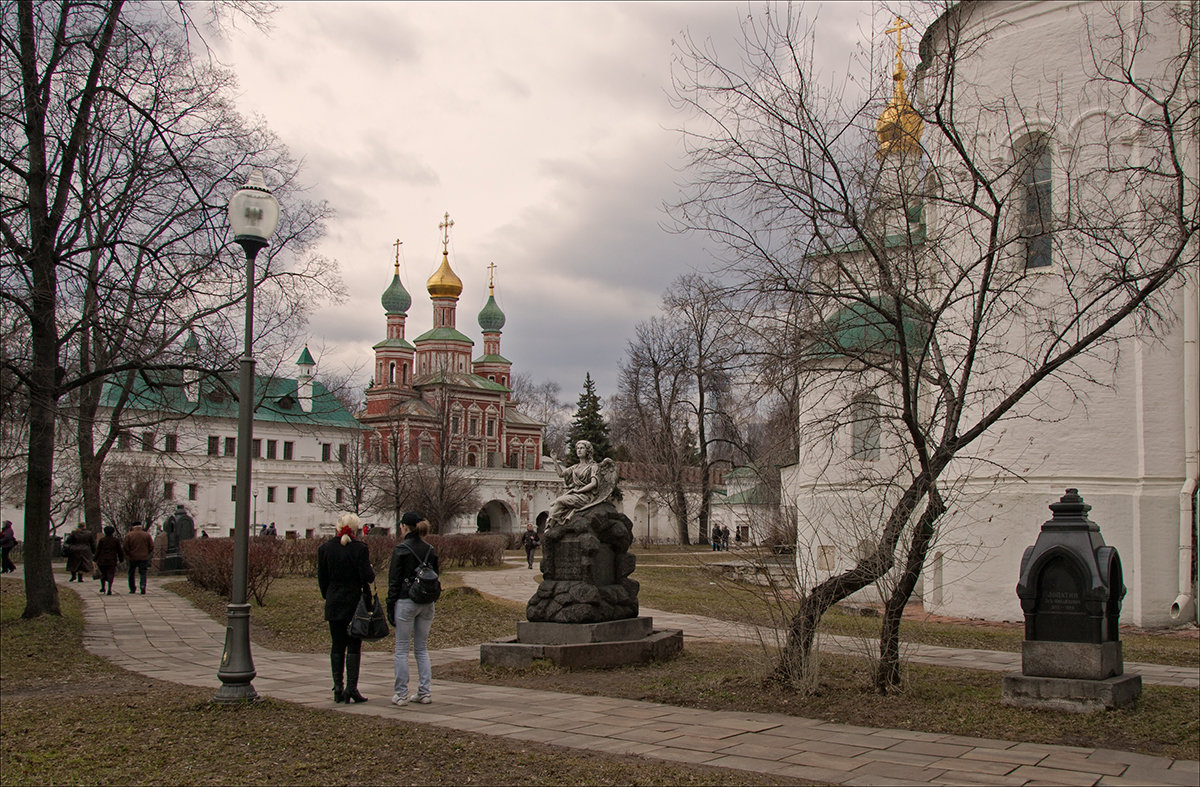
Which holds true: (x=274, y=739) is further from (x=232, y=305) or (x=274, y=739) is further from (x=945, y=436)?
(x=232, y=305)

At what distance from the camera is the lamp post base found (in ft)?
28.1

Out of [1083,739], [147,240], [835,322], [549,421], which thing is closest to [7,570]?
[147,240]

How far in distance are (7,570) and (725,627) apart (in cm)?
2370

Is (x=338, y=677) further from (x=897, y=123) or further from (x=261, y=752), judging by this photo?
(x=897, y=123)

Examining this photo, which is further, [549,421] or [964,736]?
[549,421]

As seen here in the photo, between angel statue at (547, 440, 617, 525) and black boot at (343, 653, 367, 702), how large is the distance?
382 centimetres

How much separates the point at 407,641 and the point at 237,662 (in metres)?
1.43

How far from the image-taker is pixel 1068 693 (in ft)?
28.8

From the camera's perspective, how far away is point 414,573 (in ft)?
29.8

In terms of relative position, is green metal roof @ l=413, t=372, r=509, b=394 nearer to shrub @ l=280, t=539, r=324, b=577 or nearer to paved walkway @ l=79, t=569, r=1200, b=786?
shrub @ l=280, t=539, r=324, b=577

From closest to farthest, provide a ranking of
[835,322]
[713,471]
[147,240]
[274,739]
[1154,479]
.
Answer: [274,739] → [835,322] → [147,240] → [1154,479] → [713,471]

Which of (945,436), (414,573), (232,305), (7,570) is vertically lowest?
(7,570)

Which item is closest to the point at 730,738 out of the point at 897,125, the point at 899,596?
the point at 899,596

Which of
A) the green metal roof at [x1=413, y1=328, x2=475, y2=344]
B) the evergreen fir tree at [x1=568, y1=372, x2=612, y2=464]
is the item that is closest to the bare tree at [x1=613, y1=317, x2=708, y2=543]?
the evergreen fir tree at [x1=568, y1=372, x2=612, y2=464]
